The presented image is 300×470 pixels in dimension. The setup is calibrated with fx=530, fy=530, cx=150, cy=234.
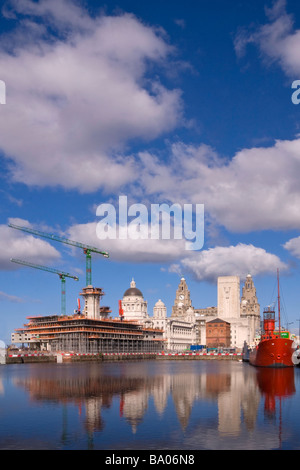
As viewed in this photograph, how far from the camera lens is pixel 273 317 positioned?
16088 cm

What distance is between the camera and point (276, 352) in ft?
436

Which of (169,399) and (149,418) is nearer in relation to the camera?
(149,418)

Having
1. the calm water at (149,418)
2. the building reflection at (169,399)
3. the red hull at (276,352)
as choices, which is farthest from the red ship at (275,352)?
the calm water at (149,418)

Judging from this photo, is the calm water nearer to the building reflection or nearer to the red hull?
the building reflection

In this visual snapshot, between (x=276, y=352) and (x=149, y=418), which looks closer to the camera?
(x=149, y=418)

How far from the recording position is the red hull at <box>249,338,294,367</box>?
13125cm

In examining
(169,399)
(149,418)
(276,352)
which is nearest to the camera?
(149,418)

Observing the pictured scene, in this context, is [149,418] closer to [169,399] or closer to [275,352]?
[169,399]

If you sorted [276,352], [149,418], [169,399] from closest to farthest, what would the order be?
[149,418] → [169,399] → [276,352]

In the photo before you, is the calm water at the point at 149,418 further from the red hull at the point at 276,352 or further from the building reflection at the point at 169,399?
the red hull at the point at 276,352

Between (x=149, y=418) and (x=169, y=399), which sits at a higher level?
(x=149, y=418)

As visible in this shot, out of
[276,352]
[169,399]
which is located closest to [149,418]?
[169,399]
